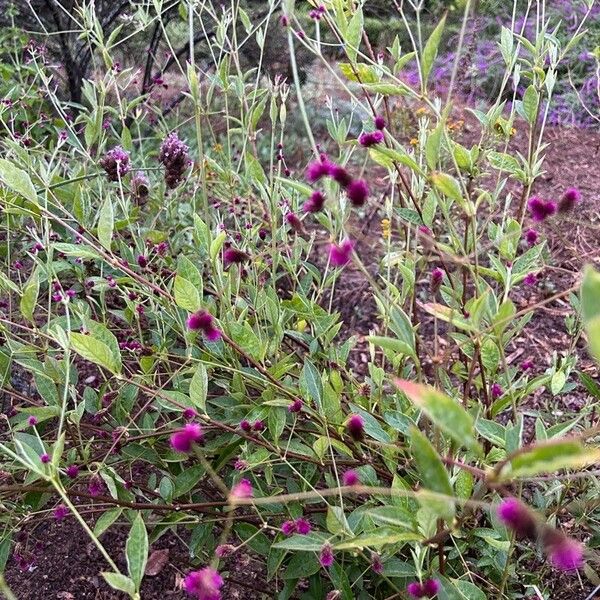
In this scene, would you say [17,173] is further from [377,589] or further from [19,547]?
[377,589]

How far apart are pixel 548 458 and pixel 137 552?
565mm

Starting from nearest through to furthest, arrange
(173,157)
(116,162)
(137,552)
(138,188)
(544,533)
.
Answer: (544,533), (137,552), (116,162), (173,157), (138,188)

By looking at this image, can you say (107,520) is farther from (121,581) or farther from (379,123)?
(379,123)

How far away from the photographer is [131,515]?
1.25m

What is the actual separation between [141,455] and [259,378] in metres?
0.30

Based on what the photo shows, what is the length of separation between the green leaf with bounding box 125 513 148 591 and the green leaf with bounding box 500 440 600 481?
501 mm

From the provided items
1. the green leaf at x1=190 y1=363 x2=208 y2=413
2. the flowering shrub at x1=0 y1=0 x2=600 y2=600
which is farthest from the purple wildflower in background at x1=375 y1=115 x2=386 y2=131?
the green leaf at x1=190 y1=363 x2=208 y2=413

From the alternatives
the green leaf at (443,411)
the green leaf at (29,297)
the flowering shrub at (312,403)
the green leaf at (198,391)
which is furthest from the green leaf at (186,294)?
the green leaf at (443,411)

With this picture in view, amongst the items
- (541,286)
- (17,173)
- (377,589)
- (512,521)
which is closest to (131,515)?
(377,589)

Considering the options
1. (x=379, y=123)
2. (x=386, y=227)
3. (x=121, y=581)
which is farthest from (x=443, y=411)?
(x=386, y=227)

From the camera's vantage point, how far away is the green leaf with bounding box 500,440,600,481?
49 centimetres

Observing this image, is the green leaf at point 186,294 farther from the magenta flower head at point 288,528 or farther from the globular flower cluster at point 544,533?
the globular flower cluster at point 544,533

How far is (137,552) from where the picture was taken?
0.86 m

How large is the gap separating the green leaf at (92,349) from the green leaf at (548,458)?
2.30 ft
